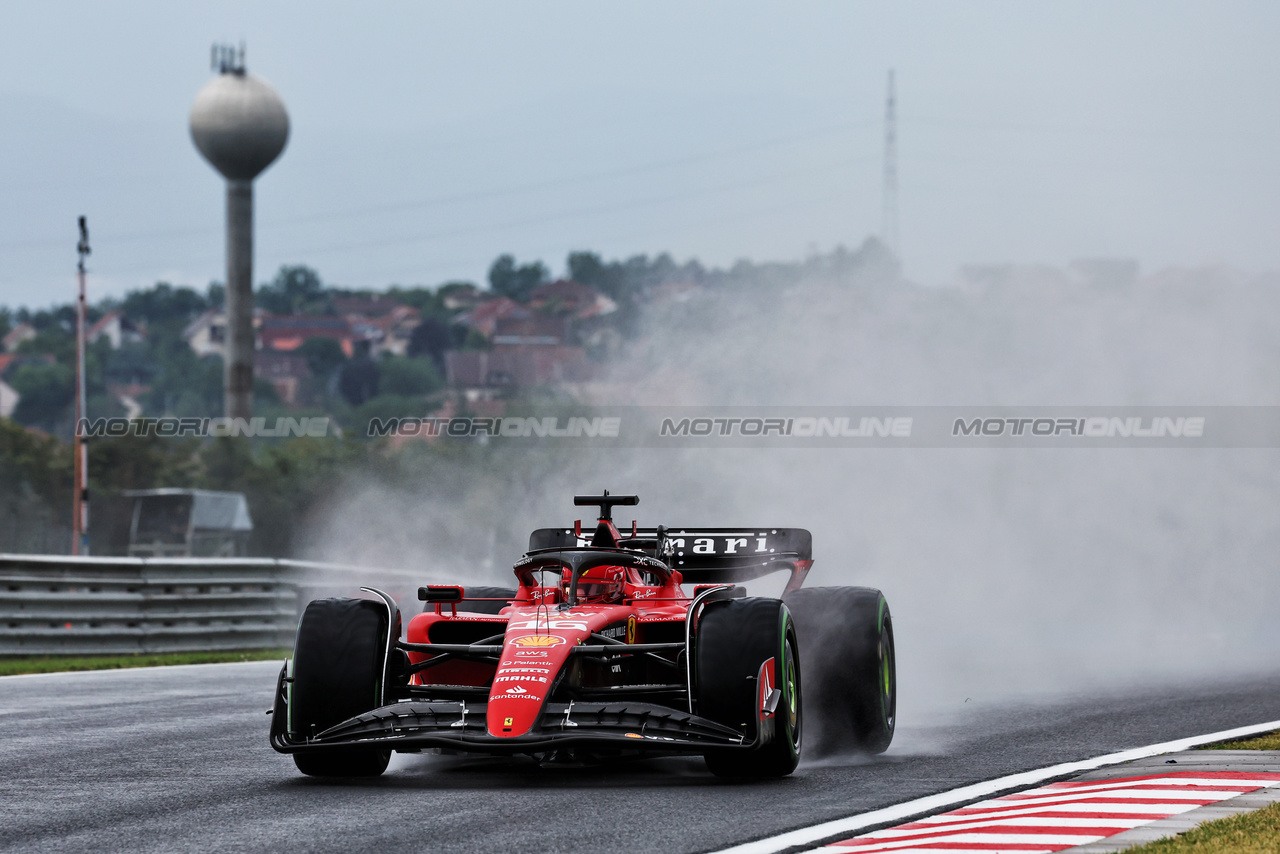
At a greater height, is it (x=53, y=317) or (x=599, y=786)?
(x=53, y=317)

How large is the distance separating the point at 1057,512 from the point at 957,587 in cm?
180

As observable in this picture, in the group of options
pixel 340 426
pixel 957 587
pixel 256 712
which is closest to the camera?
pixel 256 712

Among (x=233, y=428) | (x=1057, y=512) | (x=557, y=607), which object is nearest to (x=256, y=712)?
(x=557, y=607)

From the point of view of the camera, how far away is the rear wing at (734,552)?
1202 centimetres

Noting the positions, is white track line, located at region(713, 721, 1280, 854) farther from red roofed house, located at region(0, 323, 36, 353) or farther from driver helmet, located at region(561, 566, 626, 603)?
red roofed house, located at region(0, 323, 36, 353)

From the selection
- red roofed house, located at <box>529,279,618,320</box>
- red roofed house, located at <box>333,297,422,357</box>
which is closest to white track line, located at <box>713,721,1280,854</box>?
red roofed house, located at <box>529,279,618,320</box>

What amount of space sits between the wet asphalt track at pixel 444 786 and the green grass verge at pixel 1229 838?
149 cm

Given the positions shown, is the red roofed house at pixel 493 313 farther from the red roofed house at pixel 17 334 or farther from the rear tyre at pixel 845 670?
the rear tyre at pixel 845 670

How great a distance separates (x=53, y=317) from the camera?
184 metres

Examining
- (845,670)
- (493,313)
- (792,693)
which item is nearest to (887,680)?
(845,670)

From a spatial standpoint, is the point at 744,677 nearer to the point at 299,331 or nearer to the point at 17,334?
the point at 299,331

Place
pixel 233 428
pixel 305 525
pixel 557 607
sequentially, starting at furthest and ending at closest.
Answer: pixel 233 428
pixel 305 525
pixel 557 607

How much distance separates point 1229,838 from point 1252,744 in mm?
3547

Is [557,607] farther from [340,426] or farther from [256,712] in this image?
[340,426]
